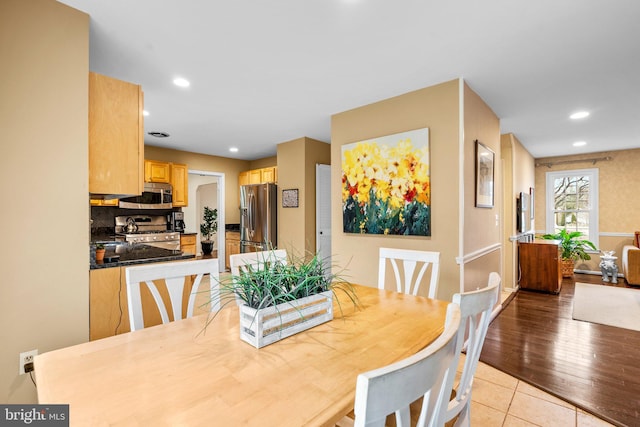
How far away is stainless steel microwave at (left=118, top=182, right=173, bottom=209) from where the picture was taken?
4941 millimetres

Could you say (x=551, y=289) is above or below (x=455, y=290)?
below

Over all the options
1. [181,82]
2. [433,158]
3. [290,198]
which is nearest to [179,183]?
[290,198]

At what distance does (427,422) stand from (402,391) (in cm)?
22

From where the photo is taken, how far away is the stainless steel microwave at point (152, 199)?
494cm

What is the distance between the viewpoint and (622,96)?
3145 millimetres


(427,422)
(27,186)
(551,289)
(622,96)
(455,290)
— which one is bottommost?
(551,289)

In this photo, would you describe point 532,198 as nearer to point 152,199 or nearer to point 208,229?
point 208,229

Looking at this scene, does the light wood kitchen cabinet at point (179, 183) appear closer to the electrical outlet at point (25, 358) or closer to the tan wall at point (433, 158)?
the tan wall at point (433, 158)

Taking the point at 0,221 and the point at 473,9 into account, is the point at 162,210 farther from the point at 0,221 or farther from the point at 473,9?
the point at 473,9

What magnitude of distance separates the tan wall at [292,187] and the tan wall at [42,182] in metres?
3.13

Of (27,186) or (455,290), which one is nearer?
(27,186)

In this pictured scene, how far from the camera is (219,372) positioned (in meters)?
0.90

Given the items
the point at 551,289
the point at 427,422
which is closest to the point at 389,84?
the point at 427,422

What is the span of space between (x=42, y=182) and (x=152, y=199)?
367 centimetres
